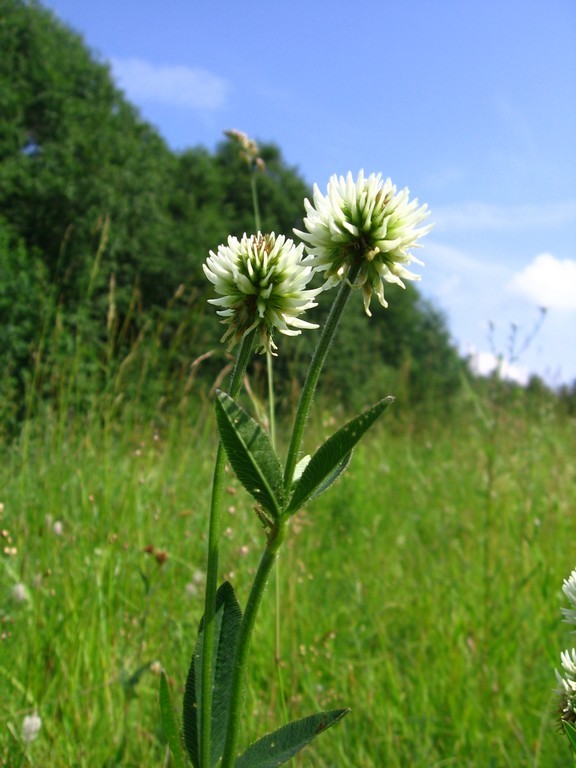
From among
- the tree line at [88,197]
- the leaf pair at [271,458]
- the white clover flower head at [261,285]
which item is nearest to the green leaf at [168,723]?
the leaf pair at [271,458]

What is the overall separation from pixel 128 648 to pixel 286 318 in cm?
138

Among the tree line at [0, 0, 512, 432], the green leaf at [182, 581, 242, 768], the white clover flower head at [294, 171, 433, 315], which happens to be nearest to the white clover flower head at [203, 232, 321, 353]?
the white clover flower head at [294, 171, 433, 315]

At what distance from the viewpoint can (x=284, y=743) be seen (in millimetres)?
826

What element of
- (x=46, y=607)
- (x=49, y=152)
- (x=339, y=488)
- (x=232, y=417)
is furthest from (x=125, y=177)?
(x=232, y=417)

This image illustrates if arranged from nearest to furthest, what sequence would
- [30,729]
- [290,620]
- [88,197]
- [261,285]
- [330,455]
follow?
[330,455]
[261,285]
[30,729]
[290,620]
[88,197]

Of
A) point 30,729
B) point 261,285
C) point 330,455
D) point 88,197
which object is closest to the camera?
point 330,455

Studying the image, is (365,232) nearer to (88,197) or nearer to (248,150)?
(248,150)

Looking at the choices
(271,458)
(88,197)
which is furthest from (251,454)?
(88,197)

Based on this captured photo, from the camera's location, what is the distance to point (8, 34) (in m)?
18.0

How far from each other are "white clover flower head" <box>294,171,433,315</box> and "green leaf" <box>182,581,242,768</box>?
0.44 metres

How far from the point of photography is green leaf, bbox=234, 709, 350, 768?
80 centimetres

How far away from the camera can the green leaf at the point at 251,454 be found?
75 cm

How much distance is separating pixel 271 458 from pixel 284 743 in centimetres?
35

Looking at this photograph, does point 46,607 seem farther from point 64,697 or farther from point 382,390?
point 382,390
